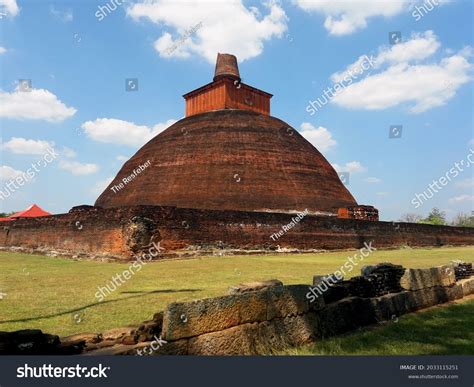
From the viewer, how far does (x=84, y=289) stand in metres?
7.25

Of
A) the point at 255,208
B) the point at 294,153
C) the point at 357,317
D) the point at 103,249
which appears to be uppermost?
the point at 294,153

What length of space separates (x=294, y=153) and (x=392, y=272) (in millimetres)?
19559

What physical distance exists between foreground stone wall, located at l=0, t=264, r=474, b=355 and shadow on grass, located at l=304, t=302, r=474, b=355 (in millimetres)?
207

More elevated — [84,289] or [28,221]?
[28,221]

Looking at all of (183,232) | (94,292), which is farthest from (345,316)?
(183,232)

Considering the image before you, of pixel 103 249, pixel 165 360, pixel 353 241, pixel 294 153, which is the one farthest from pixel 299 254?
pixel 165 360

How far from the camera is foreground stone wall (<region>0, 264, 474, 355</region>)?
291 cm

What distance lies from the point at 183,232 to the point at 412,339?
11.0m

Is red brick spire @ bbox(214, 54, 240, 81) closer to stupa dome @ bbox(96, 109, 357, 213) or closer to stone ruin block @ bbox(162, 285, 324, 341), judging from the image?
stupa dome @ bbox(96, 109, 357, 213)

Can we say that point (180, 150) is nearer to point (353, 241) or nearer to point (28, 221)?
point (28, 221)

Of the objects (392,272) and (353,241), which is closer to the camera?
(392,272)
